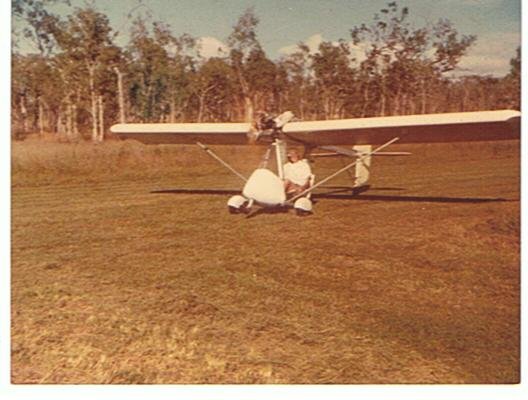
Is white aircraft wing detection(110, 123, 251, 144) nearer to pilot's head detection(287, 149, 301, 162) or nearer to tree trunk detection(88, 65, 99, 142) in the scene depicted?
pilot's head detection(287, 149, 301, 162)

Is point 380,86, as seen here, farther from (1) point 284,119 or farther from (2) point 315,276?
(2) point 315,276

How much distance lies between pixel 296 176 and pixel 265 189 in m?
0.69

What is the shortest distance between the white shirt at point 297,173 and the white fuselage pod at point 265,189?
0.51 m

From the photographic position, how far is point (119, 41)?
4480 mm

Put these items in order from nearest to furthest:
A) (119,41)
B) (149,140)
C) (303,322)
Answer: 1. (303,322)
2. (119,41)
3. (149,140)

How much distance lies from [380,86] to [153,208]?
2.99 metres

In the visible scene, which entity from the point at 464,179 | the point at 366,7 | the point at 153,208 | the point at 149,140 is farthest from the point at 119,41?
the point at 464,179

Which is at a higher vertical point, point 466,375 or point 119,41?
point 119,41

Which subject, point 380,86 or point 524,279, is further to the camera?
point 380,86

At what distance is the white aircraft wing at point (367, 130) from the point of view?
4.09 m

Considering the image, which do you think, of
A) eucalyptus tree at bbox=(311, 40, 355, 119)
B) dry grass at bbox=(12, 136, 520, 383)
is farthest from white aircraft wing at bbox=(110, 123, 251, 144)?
eucalyptus tree at bbox=(311, 40, 355, 119)

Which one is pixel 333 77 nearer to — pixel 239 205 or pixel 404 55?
pixel 404 55

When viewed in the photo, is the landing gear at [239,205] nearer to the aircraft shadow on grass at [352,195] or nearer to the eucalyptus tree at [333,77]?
the aircraft shadow on grass at [352,195]

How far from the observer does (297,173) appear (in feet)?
17.1
